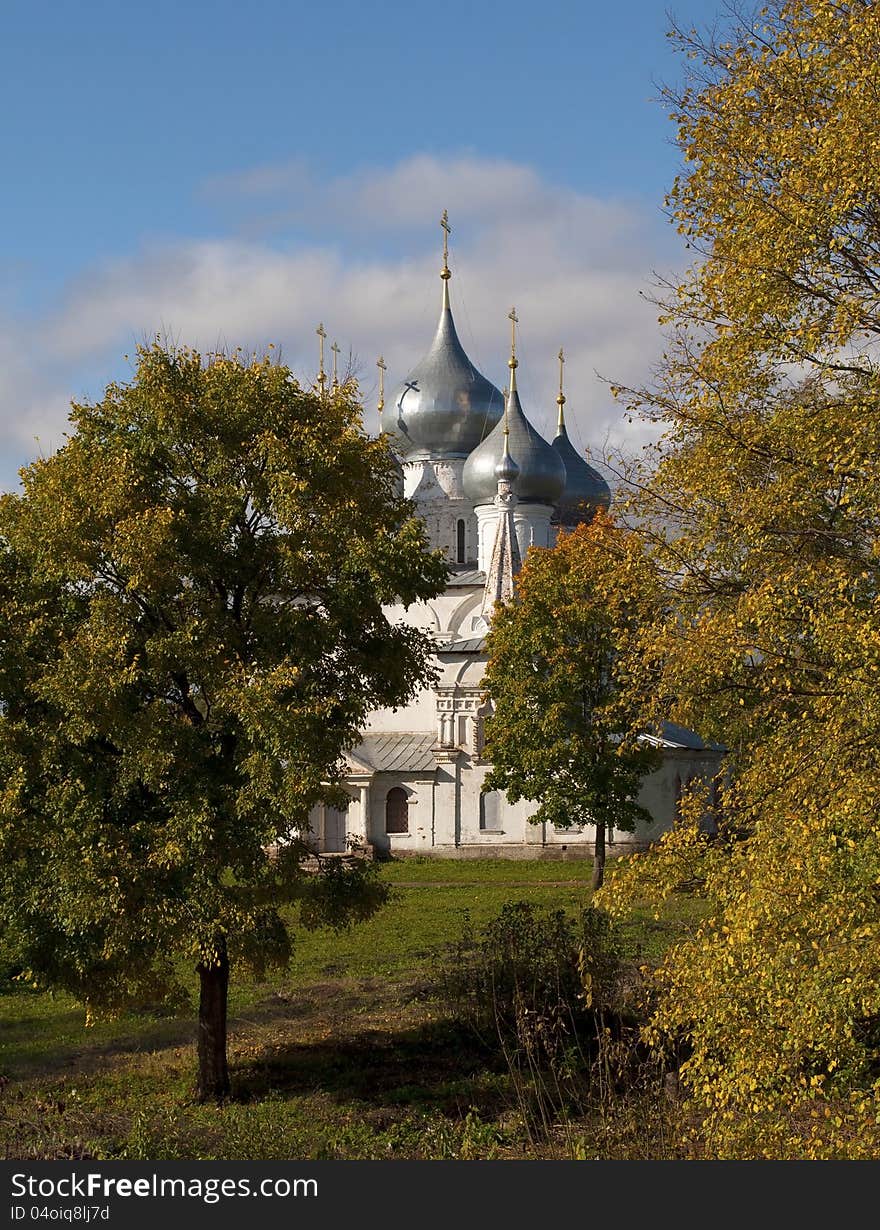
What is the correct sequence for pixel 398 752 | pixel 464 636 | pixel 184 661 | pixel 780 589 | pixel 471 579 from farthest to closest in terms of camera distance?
1. pixel 471 579
2. pixel 464 636
3. pixel 398 752
4. pixel 184 661
5. pixel 780 589

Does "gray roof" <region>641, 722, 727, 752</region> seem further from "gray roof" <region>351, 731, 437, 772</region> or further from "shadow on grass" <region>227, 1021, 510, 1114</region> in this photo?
"shadow on grass" <region>227, 1021, 510, 1114</region>

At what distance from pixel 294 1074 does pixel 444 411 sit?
41663 millimetres

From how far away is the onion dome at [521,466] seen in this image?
47844 mm

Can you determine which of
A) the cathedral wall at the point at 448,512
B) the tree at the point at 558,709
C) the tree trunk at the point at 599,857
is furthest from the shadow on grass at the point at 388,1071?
the cathedral wall at the point at 448,512

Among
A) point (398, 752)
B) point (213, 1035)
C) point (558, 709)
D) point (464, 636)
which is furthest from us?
point (464, 636)

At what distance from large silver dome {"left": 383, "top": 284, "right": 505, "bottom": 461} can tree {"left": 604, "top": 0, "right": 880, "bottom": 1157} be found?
44.3 m

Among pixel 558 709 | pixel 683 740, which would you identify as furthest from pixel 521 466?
pixel 558 709

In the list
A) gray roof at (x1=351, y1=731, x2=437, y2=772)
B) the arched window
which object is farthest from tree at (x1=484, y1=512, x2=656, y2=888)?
the arched window

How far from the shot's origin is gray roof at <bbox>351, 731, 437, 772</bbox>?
39719mm

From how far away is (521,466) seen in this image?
47594 millimetres

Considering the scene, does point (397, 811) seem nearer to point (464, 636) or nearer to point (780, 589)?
point (464, 636)

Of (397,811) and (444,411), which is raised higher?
(444,411)

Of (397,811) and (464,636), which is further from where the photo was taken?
(464,636)

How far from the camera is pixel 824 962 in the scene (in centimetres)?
812
